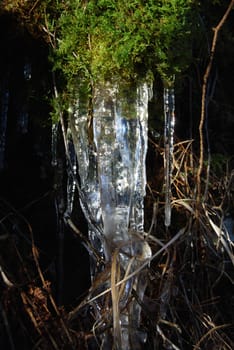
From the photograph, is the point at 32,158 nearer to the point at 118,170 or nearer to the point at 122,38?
the point at 118,170

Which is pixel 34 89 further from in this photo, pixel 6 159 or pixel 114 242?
pixel 114 242

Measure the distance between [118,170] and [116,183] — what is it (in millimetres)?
40

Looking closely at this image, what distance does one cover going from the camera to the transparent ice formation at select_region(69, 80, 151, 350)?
167cm

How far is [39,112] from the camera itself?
1.84 m

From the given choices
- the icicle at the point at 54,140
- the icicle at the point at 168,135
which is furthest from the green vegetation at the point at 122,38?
the icicle at the point at 54,140

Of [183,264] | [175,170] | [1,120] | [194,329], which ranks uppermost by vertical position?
[1,120]

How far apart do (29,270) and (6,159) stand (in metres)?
0.39

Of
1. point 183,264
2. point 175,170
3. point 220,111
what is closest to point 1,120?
point 175,170

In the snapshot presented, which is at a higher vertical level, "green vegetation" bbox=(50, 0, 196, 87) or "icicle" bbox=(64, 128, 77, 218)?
"green vegetation" bbox=(50, 0, 196, 87)

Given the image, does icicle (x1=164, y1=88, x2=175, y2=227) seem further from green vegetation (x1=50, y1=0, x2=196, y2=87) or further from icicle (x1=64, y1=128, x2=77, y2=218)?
icicle (x1=64, y1=128, x2=77, y2=218)

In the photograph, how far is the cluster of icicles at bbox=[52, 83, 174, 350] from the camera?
5.44 ft

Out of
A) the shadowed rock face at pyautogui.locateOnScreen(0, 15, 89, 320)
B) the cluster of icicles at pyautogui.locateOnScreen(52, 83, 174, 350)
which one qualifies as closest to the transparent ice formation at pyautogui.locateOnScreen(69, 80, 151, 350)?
the cluster of icicles at pyautogui.locateOnScreen(52, 83, 174, 350)

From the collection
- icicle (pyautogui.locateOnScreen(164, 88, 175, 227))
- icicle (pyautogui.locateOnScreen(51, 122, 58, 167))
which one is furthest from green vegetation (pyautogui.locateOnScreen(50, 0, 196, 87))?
icicle (pyautogui.locateOnScreen(51, 122, 58, 167))

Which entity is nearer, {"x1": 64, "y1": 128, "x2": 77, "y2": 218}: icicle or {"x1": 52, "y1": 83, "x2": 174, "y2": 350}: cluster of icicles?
{"x1": 52, "y1": 83, "x2": 174, "y2": 350}: cluster of icicles
